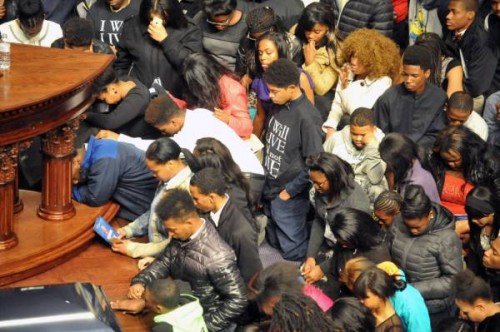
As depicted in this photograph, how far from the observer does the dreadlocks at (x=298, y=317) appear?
4.82 metres

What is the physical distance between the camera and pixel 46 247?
6.52 metres

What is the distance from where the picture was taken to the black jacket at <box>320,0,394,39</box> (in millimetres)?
8625

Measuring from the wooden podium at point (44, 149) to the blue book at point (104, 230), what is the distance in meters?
0.07

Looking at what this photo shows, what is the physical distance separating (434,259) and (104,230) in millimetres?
2111

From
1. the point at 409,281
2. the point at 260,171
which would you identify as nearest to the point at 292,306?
the point at 409,281

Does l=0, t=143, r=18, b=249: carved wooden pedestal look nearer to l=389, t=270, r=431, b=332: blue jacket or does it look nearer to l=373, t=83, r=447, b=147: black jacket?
l=389, t=270, r=431, b=332: blue jacket

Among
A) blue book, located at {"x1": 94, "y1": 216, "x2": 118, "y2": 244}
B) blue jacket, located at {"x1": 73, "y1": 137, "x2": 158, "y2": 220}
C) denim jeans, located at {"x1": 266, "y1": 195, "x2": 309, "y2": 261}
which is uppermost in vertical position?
blue jacket, located at {"x1": 73, "y1": 137, "x2": 158, "y2": 220}

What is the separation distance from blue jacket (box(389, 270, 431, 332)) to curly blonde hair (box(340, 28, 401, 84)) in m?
2.58

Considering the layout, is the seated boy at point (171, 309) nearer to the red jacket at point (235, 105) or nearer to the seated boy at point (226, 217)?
the seated boy at point (226, 217)

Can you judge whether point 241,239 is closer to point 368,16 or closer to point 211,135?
point 211,135

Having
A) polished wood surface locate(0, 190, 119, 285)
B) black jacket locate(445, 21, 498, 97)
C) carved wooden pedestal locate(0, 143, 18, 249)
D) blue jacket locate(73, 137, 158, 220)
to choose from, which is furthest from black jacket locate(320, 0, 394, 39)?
carved wooden pedestal locate(0, 143, 18, 249)

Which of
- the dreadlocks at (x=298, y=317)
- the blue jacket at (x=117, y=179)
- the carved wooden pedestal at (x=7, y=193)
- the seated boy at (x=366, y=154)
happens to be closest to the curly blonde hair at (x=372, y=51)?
the seated boy at (x=366, y=154)

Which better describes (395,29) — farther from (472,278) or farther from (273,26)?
(472,278)

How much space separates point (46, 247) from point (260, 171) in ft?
5.16
